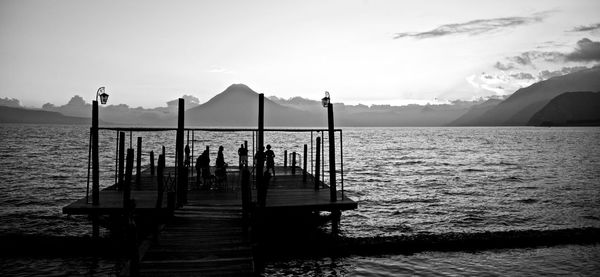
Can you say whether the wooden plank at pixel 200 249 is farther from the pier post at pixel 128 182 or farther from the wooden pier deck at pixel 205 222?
the pier post at pixel 128 182

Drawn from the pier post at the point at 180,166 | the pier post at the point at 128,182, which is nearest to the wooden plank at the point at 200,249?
the pier post at the point at 180,166

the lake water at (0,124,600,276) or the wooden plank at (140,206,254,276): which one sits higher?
the wooden plank at (140,206,254,276)

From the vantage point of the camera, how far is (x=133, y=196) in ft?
54.3

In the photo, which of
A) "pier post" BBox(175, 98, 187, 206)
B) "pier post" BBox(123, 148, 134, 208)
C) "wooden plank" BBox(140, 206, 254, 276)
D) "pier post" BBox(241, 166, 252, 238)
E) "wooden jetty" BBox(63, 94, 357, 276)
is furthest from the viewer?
"pier post" BBox(175, 98, 187, 206)

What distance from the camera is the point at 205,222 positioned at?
41.9 ft

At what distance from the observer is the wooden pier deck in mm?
9984

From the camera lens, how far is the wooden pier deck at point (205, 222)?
998 centimetres

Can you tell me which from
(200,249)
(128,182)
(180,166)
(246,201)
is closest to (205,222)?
(246,201)

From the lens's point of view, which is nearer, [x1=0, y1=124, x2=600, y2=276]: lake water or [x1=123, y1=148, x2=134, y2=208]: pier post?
[x1=123, y1=148, x2=134, y2=208]: pier post

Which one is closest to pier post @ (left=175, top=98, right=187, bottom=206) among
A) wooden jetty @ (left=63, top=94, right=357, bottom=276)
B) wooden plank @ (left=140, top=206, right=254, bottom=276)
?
wooden jetty @ (left=63, top=94, right=357, bottom=276)

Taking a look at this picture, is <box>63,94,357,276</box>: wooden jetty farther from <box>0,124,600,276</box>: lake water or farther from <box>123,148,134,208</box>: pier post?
<box>0,124,600,276</box>: lake water

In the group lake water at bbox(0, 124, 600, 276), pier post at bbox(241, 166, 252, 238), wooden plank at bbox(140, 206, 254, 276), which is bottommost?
lake water at bbox(0, 124, 600, 276)

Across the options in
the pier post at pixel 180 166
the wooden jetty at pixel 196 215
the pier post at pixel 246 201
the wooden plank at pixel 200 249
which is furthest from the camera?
the pier post at pixel 180 166

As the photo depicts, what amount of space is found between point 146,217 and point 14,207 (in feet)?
45.7
